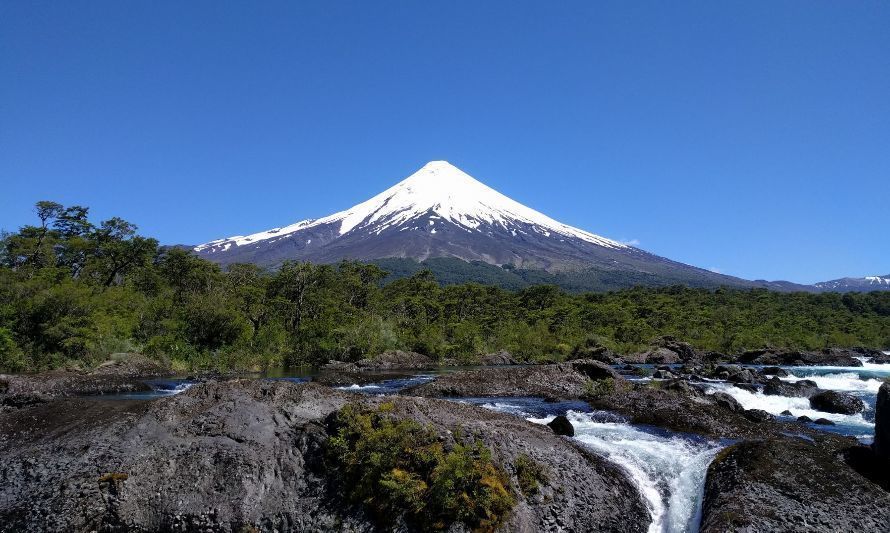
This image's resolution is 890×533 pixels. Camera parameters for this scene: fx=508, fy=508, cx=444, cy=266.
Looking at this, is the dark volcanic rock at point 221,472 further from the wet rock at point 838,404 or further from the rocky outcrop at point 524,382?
the wet rock at point 838,404

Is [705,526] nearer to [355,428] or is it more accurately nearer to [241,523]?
[355,428]

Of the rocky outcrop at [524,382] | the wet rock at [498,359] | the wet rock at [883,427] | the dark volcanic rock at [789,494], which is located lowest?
the wet rock at [498,359]

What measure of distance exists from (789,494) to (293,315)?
4749cm

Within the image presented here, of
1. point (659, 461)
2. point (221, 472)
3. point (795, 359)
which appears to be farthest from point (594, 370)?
point (795, 359)

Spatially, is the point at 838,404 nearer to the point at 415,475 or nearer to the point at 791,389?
the point at 791,389

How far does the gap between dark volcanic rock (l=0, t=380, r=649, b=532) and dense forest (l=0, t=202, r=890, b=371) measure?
24.7m

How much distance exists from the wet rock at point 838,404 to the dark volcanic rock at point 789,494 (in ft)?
36.1

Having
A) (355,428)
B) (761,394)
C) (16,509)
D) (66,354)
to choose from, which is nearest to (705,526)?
(355,428)

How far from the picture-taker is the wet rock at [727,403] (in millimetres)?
14805

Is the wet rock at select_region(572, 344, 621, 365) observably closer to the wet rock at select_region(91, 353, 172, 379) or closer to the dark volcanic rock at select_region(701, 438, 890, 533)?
the wet rock at select_region(91, 353, 172, 379)

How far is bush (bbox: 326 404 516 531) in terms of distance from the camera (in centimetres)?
644

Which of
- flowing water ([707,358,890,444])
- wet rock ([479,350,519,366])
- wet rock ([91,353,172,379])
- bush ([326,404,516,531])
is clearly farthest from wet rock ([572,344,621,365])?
bush ([326,404,516,531])

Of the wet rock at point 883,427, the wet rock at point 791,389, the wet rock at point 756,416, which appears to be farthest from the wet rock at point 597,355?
the wet rock at point 883,427

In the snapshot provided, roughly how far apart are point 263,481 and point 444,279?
518 feet
